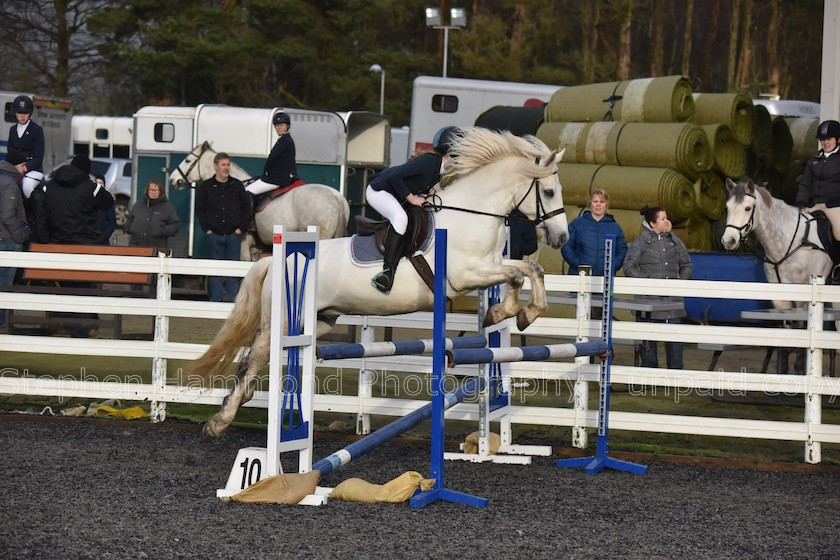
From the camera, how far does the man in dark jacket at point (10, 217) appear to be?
35.3ft

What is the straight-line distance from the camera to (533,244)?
9.88 meters

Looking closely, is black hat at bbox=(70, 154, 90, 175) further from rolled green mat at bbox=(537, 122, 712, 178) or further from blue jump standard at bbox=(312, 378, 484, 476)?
blue jump standard at bbox=(312, 378, 484, 476)

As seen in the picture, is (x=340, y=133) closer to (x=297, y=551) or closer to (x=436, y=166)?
(x=436, y=166)

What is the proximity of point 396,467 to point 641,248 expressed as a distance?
12.6 feet

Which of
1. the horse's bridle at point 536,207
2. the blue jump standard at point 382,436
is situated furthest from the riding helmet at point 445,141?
the blue jump standard at point 382,436

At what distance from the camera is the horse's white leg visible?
6.65m

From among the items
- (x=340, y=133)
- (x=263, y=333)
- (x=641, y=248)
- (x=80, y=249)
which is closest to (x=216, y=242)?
(x=80, y=249)

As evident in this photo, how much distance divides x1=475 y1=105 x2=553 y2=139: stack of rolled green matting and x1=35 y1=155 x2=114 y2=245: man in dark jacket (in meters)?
7.93

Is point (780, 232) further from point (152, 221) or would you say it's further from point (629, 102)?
point (152, 221)

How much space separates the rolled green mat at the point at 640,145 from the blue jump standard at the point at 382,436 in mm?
8264

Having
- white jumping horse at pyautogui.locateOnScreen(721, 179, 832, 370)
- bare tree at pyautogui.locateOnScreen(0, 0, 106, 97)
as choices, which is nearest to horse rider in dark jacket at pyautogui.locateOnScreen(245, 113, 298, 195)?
white jumping horse at pyautogui.locateOnScreen(721, 179, 832, 370)

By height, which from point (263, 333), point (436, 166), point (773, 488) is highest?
point (436, 166)

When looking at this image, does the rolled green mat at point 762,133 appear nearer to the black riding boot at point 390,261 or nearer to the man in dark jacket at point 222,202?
the man in dark jacket at point 222,202

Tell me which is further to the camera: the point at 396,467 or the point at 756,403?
the point at 756,403
